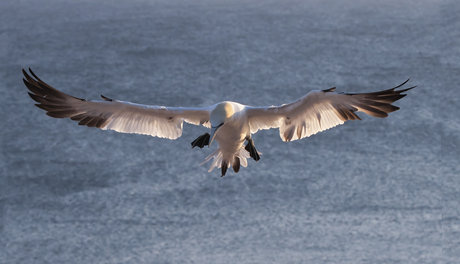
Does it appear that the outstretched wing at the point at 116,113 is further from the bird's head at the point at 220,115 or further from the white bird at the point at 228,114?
the bird's head at the point at 220,115

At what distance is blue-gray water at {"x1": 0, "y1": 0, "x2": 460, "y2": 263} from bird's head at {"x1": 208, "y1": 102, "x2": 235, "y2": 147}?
21.2 feet

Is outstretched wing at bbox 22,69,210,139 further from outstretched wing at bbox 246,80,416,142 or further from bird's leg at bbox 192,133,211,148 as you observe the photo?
outstretched wing at bbox 246,80,416,142

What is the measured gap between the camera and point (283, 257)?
12117mm

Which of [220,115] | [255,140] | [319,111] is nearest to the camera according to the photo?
[220,115]

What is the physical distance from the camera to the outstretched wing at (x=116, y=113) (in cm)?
661

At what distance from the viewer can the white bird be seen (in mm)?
6156

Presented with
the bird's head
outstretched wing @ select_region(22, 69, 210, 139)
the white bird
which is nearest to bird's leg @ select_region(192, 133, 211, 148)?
the white bird

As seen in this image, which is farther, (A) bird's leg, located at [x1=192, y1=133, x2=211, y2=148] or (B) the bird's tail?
(B) the bird's tail

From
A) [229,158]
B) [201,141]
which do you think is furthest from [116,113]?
[229,158]

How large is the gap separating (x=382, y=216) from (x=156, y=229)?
4870 mm

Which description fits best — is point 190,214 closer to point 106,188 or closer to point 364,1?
point 106,188

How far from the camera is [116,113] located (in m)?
6.95

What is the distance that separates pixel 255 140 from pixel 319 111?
21.4 ft

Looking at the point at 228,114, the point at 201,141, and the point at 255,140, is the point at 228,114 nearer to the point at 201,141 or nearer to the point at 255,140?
the point at 201,141
